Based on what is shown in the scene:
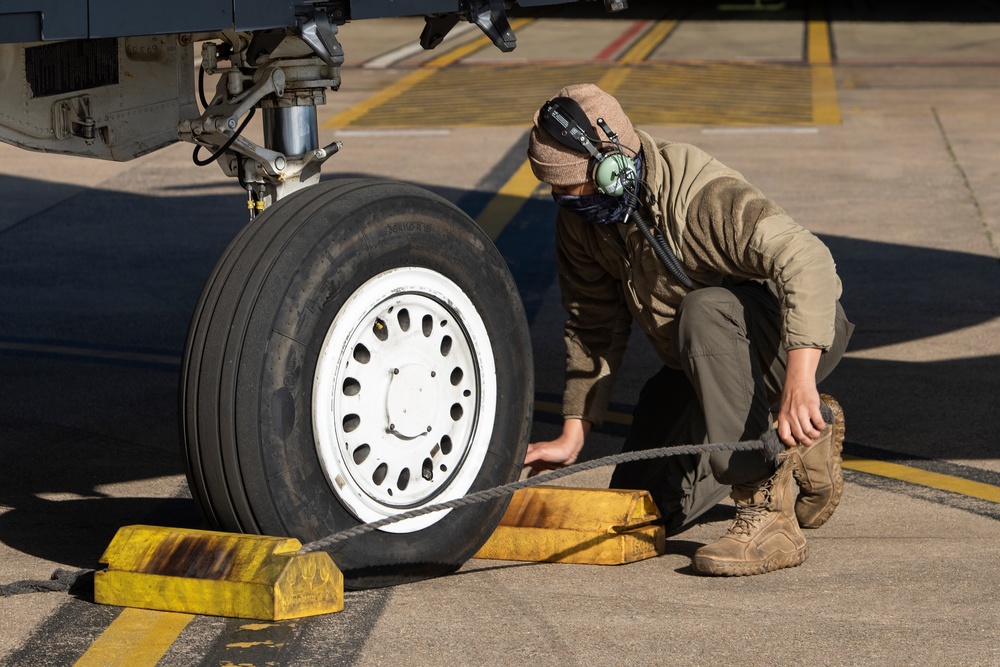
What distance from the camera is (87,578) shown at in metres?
3.62

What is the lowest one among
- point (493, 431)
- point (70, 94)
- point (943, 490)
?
point (943, 490)

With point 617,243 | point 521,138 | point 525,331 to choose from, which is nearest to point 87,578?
point 525,331

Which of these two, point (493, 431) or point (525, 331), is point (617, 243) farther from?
point (493, 431)

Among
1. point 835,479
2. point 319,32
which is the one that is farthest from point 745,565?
point 319,32

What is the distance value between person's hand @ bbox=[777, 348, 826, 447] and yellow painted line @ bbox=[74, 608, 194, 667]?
1.47 meters

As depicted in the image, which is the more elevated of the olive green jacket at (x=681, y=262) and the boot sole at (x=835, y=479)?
the olive green jacket at (x=681, y=262)

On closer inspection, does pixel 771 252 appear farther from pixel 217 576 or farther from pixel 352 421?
pixel 217 576

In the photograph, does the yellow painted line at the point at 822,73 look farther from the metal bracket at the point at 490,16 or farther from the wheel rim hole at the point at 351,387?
the wheel rim hole at the point at 351,387

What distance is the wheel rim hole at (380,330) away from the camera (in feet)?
11.9

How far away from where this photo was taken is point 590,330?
14.4 ft

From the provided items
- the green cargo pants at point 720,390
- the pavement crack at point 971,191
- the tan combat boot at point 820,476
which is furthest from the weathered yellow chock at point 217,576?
the pavement crack at point 971,191

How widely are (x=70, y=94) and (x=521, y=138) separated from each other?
8.84 m

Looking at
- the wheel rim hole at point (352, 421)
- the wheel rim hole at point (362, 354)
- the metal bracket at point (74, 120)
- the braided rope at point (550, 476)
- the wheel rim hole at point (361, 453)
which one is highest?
the metal bracket at point (74, 120)

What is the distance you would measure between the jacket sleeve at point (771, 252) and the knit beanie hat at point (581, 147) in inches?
10.2
